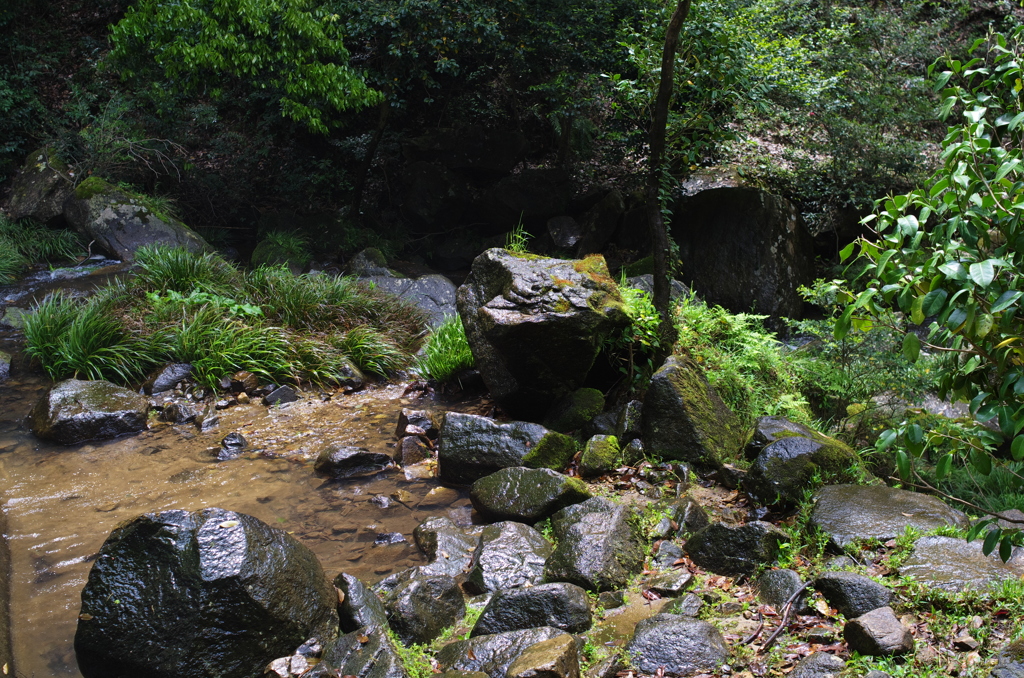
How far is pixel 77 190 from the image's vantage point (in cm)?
1066

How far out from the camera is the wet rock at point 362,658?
117 inches

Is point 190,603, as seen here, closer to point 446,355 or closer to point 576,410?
point 576,410

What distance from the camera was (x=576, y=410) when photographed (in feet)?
18.4

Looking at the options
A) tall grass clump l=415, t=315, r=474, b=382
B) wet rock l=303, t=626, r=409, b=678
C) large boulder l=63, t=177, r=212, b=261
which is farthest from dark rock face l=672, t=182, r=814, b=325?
large boulder l=63, t=177, r=212, b=261

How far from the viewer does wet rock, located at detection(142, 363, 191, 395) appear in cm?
689

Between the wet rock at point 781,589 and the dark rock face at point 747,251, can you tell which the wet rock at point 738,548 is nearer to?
the wet rock at point 781,589

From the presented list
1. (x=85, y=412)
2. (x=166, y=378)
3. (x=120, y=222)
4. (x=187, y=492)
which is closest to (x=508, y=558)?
(x=187, y=492)

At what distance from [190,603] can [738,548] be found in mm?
2722

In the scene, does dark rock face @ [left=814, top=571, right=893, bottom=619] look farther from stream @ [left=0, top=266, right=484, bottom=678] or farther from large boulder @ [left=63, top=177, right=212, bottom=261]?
large boulder @ [left=63, top=177, right=212, bottom=261]

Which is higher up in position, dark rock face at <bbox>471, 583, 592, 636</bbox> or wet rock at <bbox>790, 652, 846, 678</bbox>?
wet rock at <bbox>790, 652, 846, 678</bbox>

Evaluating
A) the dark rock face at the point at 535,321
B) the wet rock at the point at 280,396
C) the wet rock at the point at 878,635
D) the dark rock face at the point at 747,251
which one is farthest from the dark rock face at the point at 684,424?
the dark rock face at the point at 747,251

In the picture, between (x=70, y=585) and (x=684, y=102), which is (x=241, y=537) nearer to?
(x=70, y=585)

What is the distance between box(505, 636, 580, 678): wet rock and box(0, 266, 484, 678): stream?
146cm

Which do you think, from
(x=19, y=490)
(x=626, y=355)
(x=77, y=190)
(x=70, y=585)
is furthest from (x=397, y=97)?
(x=70, y=585)
